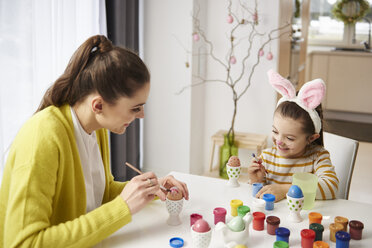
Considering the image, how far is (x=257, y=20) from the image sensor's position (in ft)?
10.4

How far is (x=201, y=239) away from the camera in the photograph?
1.21m

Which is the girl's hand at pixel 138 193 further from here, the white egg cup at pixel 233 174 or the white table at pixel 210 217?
the white egg cup at pixel 233 174

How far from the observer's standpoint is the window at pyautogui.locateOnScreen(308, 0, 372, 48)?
633 cm

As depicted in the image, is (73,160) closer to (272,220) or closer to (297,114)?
(272,220)

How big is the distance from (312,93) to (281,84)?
0.12m

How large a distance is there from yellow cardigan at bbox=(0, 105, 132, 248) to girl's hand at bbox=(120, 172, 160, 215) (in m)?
0.02

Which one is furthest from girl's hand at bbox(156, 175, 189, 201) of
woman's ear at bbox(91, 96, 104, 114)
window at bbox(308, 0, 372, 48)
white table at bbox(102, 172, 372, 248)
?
window at bbox(308, 0, 372, 48)

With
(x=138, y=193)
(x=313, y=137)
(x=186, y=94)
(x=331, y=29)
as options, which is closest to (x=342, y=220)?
(x=313, y=137)

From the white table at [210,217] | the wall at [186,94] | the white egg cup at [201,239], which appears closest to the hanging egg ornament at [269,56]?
the wall at [186,94]

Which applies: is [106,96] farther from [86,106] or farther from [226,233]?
[226,233]

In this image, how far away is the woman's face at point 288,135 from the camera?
1743 millimetres

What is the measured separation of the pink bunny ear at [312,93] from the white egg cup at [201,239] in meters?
0.73

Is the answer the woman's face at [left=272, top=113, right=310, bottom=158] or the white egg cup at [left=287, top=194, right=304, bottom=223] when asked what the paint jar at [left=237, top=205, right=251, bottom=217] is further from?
the woman's face at [left=272, top=113, right=310, bottom=158]

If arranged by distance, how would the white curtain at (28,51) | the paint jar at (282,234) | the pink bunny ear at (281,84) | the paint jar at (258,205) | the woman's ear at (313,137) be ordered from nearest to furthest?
Result: 1. the paint jar at (282,234)
2. the paint jar at (258,205)
3. the pink bunny ear at (281,84)
4. the woman's ear at (313,137)
5. the white curtain at (28,51)
